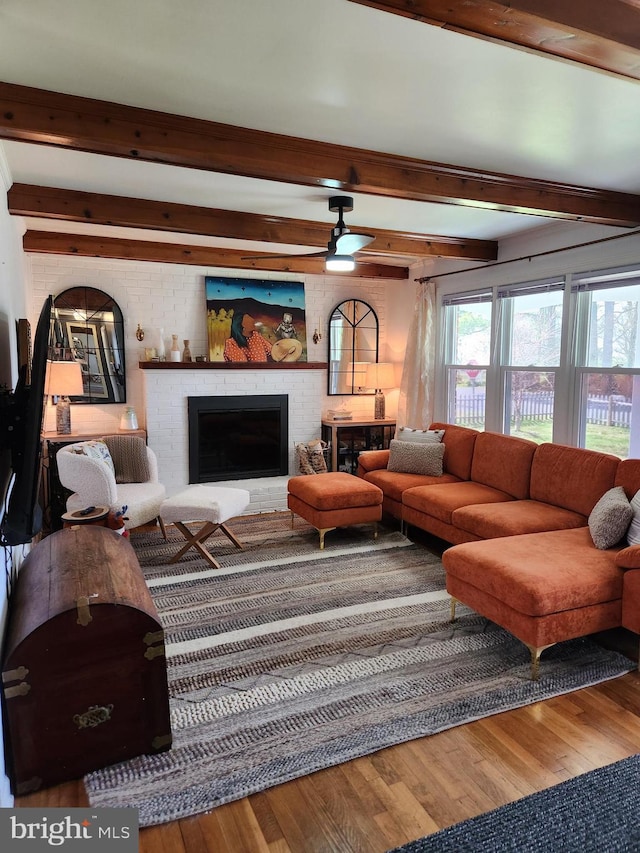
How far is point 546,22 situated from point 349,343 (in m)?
5.06

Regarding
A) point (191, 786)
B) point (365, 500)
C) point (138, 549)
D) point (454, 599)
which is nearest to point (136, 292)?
point (138, 549)

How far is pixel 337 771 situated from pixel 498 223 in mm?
3859

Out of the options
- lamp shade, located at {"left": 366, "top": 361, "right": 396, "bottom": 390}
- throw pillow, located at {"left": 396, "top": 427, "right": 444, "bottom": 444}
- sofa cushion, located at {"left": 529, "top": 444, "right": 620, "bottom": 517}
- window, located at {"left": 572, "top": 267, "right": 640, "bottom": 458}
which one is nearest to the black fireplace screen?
lamp shade, located at {"left": 366, "top": 361, "right": 396, "bottom": 390}

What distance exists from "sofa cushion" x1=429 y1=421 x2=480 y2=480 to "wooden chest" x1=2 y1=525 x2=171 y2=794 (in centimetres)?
323

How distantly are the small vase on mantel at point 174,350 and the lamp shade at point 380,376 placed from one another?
2.02 m

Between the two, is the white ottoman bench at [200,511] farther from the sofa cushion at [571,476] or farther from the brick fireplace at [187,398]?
the sofa cushion at [571,476]

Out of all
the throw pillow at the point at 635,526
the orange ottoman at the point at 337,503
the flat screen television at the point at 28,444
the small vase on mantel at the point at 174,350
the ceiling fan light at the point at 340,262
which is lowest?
the orange ottoman at the point at 337,503

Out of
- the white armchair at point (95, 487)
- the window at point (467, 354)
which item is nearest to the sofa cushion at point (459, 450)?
the window at point (467, 354)

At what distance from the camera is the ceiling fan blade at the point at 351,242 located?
11.1 feet

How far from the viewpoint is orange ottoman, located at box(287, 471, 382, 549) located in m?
4.22

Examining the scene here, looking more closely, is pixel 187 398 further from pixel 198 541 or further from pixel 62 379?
pixel 198 541

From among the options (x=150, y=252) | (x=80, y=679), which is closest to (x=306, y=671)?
(x=80, y=679)

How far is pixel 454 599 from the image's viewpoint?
119 inches

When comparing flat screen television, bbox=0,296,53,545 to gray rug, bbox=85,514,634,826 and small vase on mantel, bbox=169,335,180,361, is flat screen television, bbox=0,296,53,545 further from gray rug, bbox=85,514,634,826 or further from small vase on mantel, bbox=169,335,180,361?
small vase on mantel, bbox=169,335,180,361
